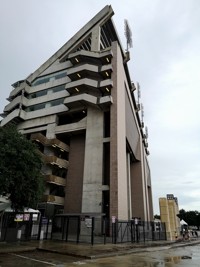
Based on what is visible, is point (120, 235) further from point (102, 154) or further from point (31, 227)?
point (102, 154)

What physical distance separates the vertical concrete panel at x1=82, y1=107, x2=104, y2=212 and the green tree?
527 inches

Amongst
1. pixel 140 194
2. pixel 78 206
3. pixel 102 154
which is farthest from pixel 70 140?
pixel 140 194

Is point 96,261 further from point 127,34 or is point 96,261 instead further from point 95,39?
point 127,34

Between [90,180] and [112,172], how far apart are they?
4.73 m

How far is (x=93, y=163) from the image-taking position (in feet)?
134

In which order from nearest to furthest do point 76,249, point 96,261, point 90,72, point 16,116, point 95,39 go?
point 96,261
point 76,249
point 90,72
point 16,116
point 95,39

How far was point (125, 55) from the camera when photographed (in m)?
56.5

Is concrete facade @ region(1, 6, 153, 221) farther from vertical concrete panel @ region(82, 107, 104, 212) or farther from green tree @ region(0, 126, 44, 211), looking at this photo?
green tree @ region(0, 126, 44, 211)

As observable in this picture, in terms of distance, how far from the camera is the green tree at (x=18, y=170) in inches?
883

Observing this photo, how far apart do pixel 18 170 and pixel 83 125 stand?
22.6 meters

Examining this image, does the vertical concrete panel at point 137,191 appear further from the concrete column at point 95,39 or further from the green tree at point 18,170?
the green tree at point 18,170

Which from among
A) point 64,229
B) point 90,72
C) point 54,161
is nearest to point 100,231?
point 64,229

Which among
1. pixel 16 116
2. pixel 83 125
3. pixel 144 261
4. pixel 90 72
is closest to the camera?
pixel 144 261

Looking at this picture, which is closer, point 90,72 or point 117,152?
point 117,152
